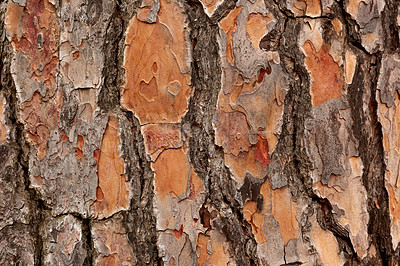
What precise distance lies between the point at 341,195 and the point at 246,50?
0.41 metres

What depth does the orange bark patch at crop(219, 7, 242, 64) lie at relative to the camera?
98 centimetres

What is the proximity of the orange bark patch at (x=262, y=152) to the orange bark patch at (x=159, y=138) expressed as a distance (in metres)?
0.18

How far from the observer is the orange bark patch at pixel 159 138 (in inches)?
38.3

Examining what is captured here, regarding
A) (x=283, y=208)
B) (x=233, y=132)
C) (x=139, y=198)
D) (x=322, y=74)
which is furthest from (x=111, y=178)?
(x=322, y=74)

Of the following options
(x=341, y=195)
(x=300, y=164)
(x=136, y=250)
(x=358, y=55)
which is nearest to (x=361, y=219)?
(x=341, y=195)

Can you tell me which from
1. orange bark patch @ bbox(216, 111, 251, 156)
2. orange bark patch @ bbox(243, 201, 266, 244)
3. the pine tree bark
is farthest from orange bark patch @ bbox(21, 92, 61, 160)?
orange bark patch @ bbox(243, 201, 266, 244)

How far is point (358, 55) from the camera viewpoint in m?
1.03

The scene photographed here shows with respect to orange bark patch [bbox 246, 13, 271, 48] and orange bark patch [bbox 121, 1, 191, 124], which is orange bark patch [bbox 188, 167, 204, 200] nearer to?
orange bark patch [bbox 121, 1, 191, 124]

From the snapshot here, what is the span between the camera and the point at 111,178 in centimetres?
98

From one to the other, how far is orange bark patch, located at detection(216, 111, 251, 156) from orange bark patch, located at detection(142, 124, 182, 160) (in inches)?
3.8

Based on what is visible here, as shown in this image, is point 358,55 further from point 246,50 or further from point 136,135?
point 136,135

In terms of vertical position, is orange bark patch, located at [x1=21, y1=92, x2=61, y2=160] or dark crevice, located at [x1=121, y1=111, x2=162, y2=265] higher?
orange bark patch, located at [x1=21, y1=92, x2=61, y2=160]

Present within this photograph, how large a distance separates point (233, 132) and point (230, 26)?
24 centimetres

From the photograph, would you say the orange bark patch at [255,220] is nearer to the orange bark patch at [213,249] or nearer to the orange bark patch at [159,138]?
the orange bark patch at [213,249]
